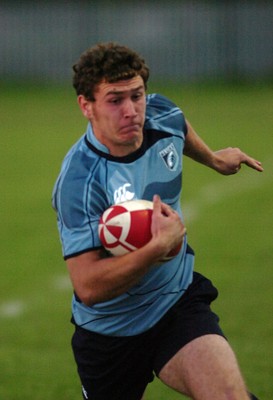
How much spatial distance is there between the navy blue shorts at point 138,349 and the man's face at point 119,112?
3.27ft

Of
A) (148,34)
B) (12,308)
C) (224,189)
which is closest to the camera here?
(12,308)

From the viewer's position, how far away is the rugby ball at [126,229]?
686cm

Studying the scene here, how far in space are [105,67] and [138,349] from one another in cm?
160

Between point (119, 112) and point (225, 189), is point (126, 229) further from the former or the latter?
point (225, 189)

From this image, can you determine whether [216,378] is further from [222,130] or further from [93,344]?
[222,130]

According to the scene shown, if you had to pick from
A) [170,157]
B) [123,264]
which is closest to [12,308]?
[170,157]

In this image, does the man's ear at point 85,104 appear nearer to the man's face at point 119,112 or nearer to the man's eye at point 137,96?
the man's face at point 119,112

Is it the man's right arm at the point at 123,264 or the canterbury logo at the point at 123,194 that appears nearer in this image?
the man's right arm at the point at 123,264

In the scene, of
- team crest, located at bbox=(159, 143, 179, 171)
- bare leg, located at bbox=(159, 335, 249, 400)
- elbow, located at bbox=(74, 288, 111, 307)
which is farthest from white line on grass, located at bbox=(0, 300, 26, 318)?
elbow, located at bbox=(74, 288, 111, 307)

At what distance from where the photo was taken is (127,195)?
7145 mm

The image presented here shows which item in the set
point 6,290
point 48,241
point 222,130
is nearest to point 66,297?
point 6,290

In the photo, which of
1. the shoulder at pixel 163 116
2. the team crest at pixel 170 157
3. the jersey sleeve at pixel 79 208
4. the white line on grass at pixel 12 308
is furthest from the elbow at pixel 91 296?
the white line on grass at pixel 12 308

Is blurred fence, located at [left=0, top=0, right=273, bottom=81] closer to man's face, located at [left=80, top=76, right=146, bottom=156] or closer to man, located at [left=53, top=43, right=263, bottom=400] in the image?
man, located at [left=53, top=43, right=263, bottom=400]

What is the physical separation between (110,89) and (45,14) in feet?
83.1
